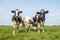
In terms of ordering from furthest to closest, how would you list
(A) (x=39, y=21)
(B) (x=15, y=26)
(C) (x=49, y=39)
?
(A) (x=39, y=21) → (B) (x=15, y=26) → (C) (x=49, y=39)

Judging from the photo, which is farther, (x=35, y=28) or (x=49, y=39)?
(x=35, y=28)

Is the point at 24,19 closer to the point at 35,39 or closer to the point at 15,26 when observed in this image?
the point at 15,26

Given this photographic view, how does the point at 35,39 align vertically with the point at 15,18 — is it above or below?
below

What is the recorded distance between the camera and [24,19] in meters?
23.3

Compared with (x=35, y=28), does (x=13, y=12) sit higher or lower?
higher

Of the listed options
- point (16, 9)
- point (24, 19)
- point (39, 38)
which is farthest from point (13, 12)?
point (39, 38)

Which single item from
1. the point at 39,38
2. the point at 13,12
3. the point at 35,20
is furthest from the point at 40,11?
the point at 39,38

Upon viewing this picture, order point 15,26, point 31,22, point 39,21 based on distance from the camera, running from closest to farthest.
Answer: point 15,26 → point 39,21 → point 31,22

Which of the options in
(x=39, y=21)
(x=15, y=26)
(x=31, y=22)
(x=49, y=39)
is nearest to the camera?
(x=49, y=39)

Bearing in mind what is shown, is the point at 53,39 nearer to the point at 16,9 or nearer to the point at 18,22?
the point at 18,22

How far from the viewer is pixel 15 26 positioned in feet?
66.1

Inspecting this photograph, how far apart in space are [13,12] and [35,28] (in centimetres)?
280

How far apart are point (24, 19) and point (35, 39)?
9.10 meters

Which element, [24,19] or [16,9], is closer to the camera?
[16,9]
